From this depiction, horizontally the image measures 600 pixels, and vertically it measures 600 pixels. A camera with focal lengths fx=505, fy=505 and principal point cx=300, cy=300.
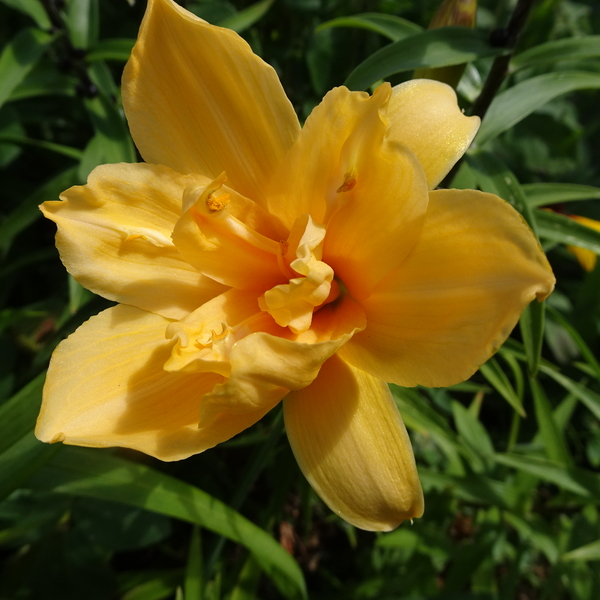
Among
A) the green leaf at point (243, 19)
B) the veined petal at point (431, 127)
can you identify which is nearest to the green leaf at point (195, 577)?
the veined petal at point (431, 127)

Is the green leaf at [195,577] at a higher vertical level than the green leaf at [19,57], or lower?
lower

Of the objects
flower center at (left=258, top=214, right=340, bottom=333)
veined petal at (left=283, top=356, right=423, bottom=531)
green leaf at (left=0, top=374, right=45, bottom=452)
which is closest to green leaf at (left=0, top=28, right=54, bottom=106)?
green leaf at (left=0, top=374, right=45, bottom=452)

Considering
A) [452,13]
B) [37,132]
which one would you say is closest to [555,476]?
[452,13]

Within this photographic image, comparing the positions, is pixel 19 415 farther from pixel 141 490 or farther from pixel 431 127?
pixel 431 127

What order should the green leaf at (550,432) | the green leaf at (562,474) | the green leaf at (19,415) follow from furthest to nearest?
the green leaf at (550,432) → the green leaf at (562,474) → the green leaf at (19,415)

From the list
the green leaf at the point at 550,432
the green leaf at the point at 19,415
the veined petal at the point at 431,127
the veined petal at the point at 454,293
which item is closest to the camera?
the veined petal at the point at 454,293

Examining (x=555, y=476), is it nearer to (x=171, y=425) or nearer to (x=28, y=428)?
(x=171, y=425)

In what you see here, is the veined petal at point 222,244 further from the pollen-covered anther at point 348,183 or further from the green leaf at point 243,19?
the green leaf at point 243,19

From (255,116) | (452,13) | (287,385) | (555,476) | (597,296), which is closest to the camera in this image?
(287,385)
